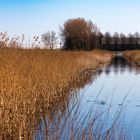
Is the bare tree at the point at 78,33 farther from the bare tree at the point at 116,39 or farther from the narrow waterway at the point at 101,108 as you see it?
the narrow waterway at the point at 101,108

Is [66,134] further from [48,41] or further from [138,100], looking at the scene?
[138,100]

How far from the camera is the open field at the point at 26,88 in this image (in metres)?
4.33

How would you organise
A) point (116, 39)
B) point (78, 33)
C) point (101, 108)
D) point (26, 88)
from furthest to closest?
point (116, 39) < point (78, 33) < point (101, 108) < point (26, 88)

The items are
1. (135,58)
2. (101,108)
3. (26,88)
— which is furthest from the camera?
(135,58)

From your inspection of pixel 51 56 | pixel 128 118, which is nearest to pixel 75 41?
pixel 51 56

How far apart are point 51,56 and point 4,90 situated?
151 inches

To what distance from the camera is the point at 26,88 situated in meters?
5.88

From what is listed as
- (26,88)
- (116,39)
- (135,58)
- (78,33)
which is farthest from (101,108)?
(116,39)

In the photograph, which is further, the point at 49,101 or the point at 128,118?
the point at 49,101

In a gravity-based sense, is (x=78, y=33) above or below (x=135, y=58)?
above

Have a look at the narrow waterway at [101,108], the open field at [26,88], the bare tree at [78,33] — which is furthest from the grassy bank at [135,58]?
the open field at [26,88]

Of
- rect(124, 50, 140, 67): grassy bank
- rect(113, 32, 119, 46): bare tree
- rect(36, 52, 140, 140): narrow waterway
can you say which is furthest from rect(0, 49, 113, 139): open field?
rect(113, 32, 119, 46): bare tree

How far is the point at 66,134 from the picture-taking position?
14.3 ft

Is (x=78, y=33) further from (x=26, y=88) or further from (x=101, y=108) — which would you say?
(x=26, y=88)
